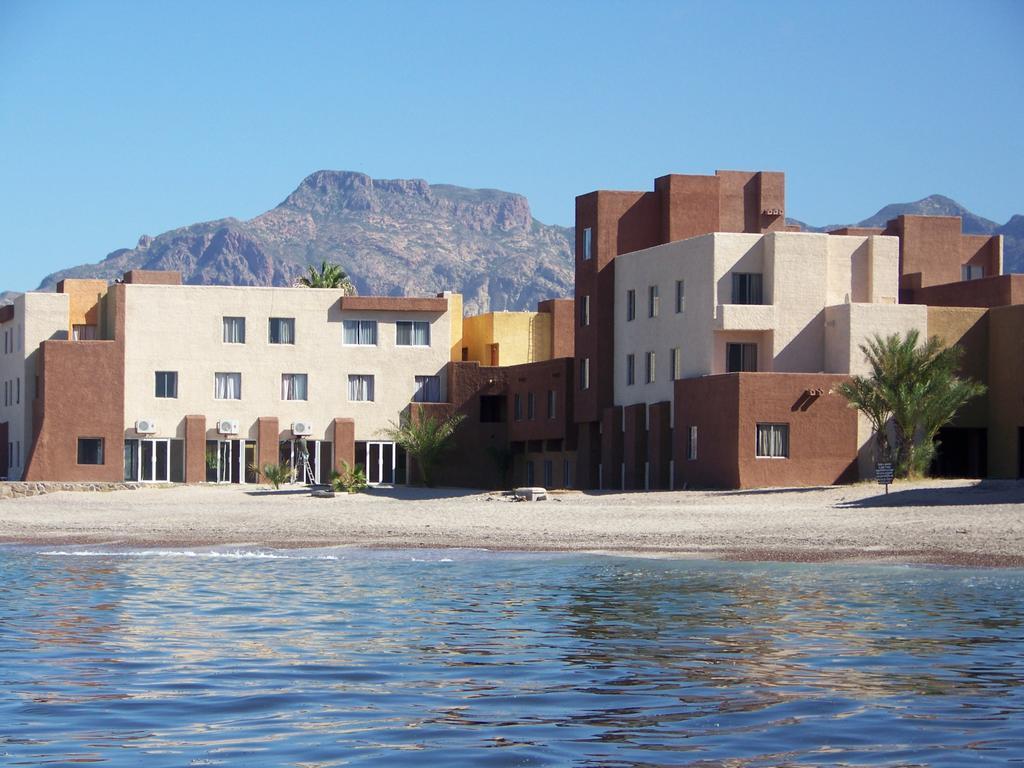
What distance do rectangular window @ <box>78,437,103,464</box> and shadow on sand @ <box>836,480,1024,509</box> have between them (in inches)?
1354

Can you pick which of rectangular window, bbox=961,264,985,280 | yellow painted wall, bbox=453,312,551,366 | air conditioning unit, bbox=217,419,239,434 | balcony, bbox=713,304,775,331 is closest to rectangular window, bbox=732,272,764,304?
balcony, bbox=713,304,775,331

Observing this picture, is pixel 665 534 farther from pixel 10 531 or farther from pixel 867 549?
pixel 10 531

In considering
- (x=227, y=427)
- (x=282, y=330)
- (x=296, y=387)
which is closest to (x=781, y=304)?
(x=296, y=387)

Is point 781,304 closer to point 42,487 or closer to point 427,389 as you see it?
point 427,389

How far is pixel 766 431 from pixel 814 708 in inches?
1305

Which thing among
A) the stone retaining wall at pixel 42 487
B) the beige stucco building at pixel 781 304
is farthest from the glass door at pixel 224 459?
the beige stucco building at pixel 781 304

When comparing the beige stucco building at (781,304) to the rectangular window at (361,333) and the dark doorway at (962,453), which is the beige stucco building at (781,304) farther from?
the rectangular window at (361,333)

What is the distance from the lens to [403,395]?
66.9 m

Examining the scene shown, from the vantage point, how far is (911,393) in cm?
4466

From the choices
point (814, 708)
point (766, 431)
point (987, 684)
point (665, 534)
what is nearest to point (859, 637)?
point (987, 684)

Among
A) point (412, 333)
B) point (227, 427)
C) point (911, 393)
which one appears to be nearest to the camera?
point (911, 393)

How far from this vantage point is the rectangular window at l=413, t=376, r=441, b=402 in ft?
220

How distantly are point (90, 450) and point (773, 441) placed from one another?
29369 mm

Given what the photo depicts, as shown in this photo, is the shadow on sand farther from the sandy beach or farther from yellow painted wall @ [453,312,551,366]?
Answer: yellow painted wall @ [453,312,551,366]
